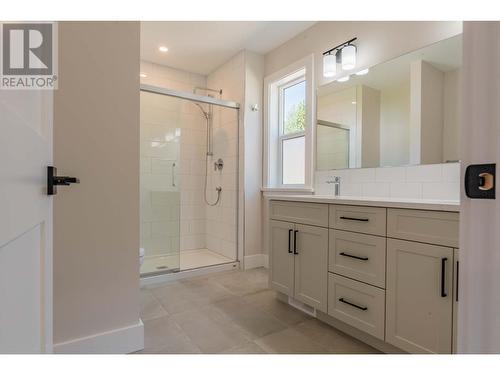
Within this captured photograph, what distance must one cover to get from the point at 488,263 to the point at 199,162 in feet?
12.2

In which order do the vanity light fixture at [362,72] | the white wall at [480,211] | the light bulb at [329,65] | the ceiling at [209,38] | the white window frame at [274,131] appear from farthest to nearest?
the white window frame at [274,131]
the ceiling at [209,38]
the light bulb at [329,65]
the vanity light fixture at [362,72]
the white wall at [480,211]

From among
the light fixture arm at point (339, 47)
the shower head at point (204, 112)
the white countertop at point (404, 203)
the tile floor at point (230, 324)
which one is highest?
the light fixture arm at point (339, 47)


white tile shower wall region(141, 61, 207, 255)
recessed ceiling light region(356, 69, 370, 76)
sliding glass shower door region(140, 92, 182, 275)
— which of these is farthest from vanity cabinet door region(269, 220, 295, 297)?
white tile shower wall region(141, 61, 207, 255)

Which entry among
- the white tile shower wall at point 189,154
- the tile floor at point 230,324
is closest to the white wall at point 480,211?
the tile floor at point 230,324

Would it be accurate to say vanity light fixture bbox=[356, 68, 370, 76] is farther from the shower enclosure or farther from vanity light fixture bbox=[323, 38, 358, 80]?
the shower enclosure

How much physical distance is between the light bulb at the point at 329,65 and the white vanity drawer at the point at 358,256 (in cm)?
151

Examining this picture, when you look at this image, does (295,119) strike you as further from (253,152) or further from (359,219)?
(359,219)

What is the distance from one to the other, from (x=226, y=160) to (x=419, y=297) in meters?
2.66

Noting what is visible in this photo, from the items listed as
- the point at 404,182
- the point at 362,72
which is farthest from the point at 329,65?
the point at 404,182

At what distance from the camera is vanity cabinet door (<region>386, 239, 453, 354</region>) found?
1.26 m

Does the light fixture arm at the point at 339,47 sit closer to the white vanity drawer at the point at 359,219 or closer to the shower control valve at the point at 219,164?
the white vanity drawer at the point at 359,219

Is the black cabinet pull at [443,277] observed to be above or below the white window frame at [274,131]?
below

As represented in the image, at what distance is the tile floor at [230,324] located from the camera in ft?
5.34
